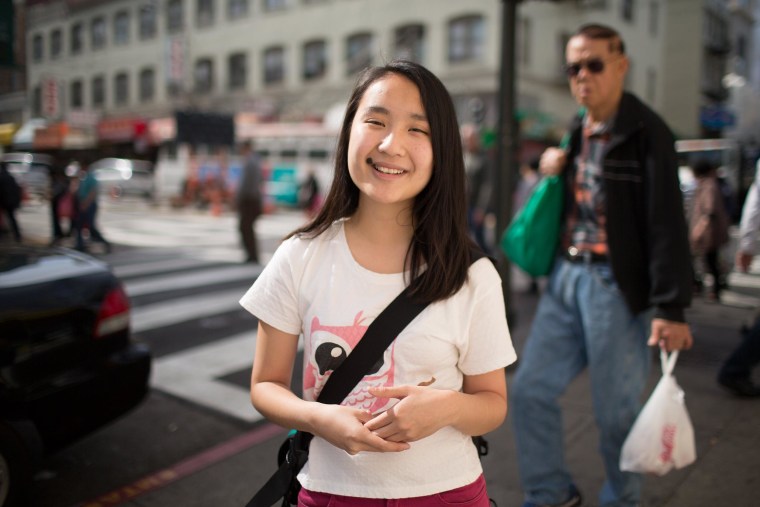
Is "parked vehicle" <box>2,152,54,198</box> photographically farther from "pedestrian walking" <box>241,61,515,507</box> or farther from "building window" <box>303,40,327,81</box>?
"pedestrian walking" <box>241,61,515,507</box>

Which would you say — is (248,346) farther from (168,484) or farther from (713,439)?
(713,439)

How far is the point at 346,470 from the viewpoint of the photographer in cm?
155

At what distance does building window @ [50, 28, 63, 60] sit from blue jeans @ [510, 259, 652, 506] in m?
26.5

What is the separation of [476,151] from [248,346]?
13.9ft

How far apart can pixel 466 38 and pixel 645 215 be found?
25.6 metres

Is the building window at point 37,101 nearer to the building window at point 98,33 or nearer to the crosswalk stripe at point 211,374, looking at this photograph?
the building window at point 98,33

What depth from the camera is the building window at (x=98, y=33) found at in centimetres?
3644

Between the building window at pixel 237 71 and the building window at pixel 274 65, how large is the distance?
56.3 inches

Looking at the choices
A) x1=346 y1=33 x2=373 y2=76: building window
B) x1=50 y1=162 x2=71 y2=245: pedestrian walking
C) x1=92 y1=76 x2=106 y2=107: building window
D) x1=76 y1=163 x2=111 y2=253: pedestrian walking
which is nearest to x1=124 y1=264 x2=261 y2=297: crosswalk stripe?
x1=76 y1=163 x2=111 y2=253: pedestrian walking

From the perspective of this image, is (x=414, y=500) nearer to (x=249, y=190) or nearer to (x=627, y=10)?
(x=249, y=190)

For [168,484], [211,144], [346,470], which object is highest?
[211,144]

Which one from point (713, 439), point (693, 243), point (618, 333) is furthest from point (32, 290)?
point (693, 243)

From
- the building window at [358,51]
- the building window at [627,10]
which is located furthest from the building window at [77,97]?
the building window at [627,10]

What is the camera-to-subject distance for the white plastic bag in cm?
242
